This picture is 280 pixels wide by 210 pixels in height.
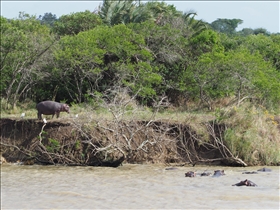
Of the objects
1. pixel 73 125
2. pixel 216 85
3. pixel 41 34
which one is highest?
pixel 41 34

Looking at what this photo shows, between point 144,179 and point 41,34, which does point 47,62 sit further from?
point 144,179

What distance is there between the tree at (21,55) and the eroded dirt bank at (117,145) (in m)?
4.79

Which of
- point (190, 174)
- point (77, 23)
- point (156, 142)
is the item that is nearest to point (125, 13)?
point (77, 23)

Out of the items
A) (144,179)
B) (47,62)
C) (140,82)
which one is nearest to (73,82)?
(47,62)

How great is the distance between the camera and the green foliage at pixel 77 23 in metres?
29.7

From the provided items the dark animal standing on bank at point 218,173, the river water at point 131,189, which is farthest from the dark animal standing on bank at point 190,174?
the dark animal standing on bank at point 218,173

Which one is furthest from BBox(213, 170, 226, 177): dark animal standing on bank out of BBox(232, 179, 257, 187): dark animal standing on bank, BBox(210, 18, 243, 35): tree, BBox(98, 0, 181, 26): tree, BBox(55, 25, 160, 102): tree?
BBox(210, 18, 243, 35): tree

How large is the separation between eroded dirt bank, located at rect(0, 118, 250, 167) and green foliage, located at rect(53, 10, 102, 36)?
10585 millimetres

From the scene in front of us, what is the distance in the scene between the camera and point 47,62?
25.2 m

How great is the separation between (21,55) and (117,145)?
27.0 ft

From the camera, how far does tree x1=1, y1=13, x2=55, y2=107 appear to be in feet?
77.1

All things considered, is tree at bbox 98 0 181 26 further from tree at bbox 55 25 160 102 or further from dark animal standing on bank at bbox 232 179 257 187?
dark animal standing on bank at bbox 232 179 257 187

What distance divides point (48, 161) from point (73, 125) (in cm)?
172

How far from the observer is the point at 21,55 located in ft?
78.9
